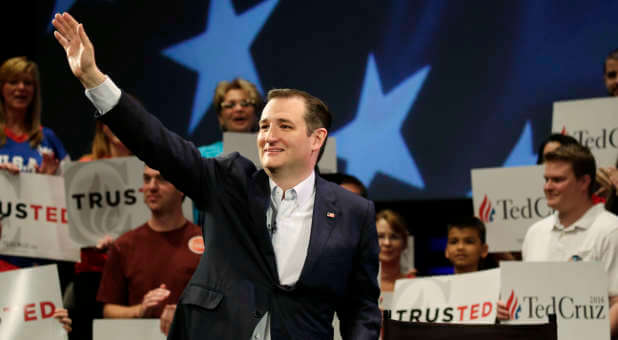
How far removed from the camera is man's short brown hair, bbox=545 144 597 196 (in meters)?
4.70

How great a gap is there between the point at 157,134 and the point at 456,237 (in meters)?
3.29

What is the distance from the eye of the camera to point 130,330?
4.20 meters

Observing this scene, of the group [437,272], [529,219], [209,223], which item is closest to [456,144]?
[437,272]

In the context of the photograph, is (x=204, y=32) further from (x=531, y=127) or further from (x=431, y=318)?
(x=431, y=318)

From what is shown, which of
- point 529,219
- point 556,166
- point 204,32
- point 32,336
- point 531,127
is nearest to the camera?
point 32,336

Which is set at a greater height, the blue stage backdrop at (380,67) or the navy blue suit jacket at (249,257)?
the blue stage backdrop at (380,67)

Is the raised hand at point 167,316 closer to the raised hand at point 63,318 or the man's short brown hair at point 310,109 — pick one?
the raised hand at point 63,318

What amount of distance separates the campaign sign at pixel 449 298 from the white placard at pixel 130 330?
4.14ft

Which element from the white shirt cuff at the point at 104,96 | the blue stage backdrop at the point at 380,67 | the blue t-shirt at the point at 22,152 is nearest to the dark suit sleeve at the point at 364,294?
the white shirt cuff at the point at 104,96

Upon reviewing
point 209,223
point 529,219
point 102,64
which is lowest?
point 209,223

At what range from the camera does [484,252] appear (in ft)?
18.0

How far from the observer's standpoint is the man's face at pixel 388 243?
543 centimetres

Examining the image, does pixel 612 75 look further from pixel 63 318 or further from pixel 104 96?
pixel 104 96

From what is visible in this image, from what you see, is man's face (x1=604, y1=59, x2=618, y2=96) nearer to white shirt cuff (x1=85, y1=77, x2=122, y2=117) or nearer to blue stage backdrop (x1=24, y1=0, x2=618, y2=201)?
blue stage backdrop (x1=24, y1=0, x2=618, y2=201)
